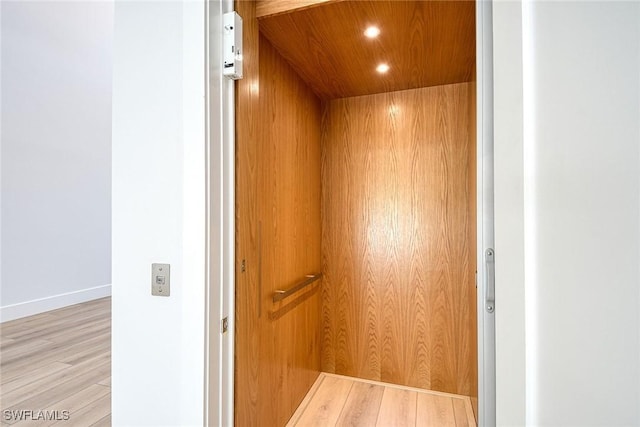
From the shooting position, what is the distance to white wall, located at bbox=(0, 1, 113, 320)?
2893 millimetres

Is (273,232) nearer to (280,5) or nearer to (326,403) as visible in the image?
(280,5)

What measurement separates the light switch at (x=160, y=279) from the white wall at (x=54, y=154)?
122 inches

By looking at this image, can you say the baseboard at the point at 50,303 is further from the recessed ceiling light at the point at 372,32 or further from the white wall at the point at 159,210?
the recessed ceiling light at the point at 372,32

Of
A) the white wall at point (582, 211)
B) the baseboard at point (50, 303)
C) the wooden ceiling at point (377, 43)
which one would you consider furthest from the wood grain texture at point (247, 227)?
the baseboard at point (50, 303)

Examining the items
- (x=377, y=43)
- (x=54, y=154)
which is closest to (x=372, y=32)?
(x=377, y=43)

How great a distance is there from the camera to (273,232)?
151 cm

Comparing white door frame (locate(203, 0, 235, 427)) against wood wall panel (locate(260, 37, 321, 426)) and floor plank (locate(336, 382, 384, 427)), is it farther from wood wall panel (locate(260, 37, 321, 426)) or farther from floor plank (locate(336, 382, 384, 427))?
floor plank (locate(336, 382, 384, 427))

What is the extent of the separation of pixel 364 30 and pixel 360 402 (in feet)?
6.62

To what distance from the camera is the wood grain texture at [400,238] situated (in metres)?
1.94

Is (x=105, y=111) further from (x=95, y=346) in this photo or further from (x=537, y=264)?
(x=537, y=264)

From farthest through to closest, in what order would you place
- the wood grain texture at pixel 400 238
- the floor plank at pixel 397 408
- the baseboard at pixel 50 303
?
1. the baseboard at pixel 50 303
2. the wood grain texture at pixel 400 238
3. the floor plank at pixel 397 408

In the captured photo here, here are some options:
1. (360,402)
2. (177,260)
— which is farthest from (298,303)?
(177,260)

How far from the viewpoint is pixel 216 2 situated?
2.93 ft

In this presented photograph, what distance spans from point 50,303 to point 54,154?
1.54 meters
